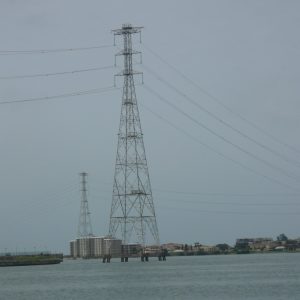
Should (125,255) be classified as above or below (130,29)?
below

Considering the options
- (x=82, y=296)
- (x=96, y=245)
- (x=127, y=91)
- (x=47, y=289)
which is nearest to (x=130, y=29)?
(x=127, y=91)

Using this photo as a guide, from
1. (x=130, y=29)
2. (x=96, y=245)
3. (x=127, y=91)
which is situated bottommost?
(x=96, y=245)

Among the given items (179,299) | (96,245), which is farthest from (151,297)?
(96,245)

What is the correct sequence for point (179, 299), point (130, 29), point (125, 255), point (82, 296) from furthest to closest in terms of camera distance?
point (125, 255) < point (130, 29) < point (82, 296) < point (179, 299)

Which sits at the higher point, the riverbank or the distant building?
the distant building

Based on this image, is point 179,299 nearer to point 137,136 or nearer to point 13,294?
point 13,294

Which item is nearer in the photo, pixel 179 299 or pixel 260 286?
pixel 179 299

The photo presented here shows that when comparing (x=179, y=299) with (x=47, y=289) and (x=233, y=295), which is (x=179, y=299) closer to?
(x=233, y=295)

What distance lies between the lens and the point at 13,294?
59.8m

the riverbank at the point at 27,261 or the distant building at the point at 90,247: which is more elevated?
the distant building at the point at 90,247

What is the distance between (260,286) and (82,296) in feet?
43.7

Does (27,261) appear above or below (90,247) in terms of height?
below

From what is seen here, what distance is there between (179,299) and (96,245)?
105 metres

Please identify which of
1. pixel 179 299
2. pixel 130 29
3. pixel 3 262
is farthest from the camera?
pixel 3 262
